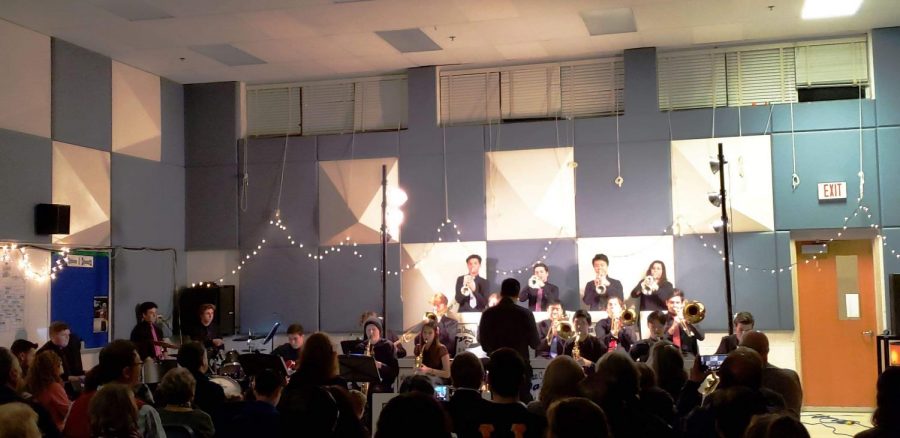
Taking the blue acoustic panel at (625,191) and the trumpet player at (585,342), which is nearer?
the trumpet player at (585,342)

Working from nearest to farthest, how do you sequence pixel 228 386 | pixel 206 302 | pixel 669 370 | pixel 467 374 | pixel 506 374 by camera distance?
pixel 506 374
pixel 467 374
pixel 669 370
pixel 228 386
pixel 206 302

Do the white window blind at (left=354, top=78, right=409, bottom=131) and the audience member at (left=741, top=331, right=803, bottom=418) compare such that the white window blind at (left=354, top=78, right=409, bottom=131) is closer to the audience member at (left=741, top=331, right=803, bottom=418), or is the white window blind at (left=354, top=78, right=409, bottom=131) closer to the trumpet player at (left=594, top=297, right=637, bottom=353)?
the trumpet player at (left=594, top=297, right=637, bottom=353)

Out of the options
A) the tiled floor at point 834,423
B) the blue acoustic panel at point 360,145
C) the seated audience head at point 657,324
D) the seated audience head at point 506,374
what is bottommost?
the tiled floor at point 834,423

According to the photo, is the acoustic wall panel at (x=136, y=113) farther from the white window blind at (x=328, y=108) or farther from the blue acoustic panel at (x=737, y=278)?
the blue acoustic panel at (x=737, y=278)

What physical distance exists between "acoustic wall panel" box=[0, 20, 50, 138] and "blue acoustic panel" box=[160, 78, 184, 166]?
2.43 metres

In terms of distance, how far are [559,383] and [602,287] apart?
24.9ft

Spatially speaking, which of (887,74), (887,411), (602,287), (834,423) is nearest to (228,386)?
(887,411)

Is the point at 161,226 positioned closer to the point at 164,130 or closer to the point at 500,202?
the point at 164,130

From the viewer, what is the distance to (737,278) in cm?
1152

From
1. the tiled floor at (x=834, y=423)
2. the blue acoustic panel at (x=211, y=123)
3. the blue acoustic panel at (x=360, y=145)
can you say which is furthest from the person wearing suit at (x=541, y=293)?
the blue acoustic panel at (x=211, y=123)

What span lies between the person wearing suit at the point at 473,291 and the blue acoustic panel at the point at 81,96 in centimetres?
515

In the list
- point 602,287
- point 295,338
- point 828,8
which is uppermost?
point 828,8

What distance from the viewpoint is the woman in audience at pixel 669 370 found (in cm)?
503

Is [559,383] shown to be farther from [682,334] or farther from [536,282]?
[536,282]
